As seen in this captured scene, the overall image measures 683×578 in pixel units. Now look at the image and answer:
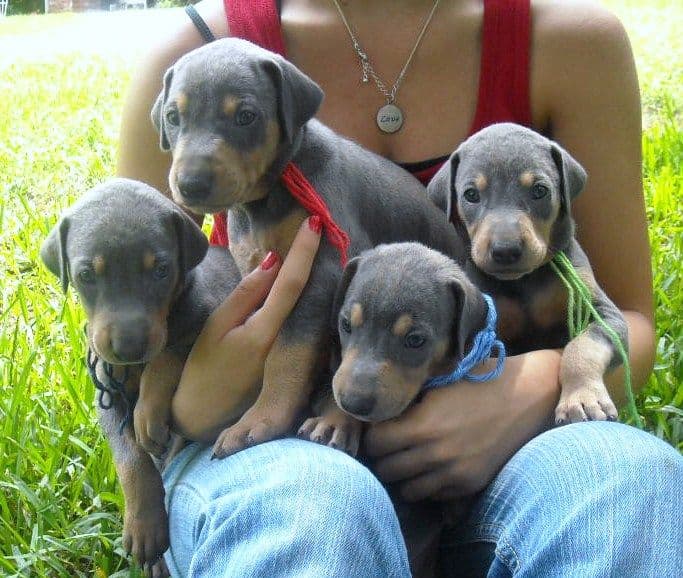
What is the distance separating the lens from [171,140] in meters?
2.90

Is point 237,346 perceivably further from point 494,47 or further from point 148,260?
point 494,47

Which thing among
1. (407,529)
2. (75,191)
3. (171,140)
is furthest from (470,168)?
(75,191)

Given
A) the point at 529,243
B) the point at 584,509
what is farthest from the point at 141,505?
the point at 529,243

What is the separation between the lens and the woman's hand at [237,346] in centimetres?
293

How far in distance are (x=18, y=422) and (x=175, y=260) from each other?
1441 millimetres

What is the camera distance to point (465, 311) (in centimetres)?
285

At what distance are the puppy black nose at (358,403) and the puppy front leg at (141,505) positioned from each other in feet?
2.41

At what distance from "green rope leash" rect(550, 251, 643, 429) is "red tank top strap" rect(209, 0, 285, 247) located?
4.34ft

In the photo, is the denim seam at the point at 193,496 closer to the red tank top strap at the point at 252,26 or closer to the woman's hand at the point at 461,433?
the woman's hand at the point at 461,433

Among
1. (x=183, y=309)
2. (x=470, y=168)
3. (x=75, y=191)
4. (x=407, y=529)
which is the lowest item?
(x=75, y=191)

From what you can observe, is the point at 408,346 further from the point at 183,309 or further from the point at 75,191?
the point at 75,191

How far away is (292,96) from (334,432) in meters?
1.08

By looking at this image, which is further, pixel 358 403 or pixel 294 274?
pixel 294 274

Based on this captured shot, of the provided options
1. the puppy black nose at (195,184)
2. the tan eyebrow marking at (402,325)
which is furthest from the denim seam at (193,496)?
the puppy black nose at (195,184)
